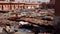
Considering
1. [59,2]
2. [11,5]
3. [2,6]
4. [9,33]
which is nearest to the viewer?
[59,2]

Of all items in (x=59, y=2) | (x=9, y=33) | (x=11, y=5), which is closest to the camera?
(x=59, y=2)

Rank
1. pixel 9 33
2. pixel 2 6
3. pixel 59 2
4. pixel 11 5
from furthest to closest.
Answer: pixel 11 5 < pixel 2 6 < pixel 9 33 < pixel 59 2

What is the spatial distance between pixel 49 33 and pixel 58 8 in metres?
0.46

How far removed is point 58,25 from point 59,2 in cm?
32

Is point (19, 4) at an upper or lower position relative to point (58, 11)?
lower

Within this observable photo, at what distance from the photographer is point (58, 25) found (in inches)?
84.5

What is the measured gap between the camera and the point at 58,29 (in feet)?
7.13

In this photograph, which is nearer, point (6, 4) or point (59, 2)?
point (59, 2)

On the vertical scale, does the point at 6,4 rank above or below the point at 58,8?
below

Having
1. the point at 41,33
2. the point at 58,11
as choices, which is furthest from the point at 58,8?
the point at 41,33

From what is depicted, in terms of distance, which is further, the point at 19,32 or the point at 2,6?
the point at 2,6

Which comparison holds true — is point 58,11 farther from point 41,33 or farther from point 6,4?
point 6,4

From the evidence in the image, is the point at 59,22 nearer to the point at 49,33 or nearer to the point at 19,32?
the point at 49,33

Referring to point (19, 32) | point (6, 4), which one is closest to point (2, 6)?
point (6, 4)
